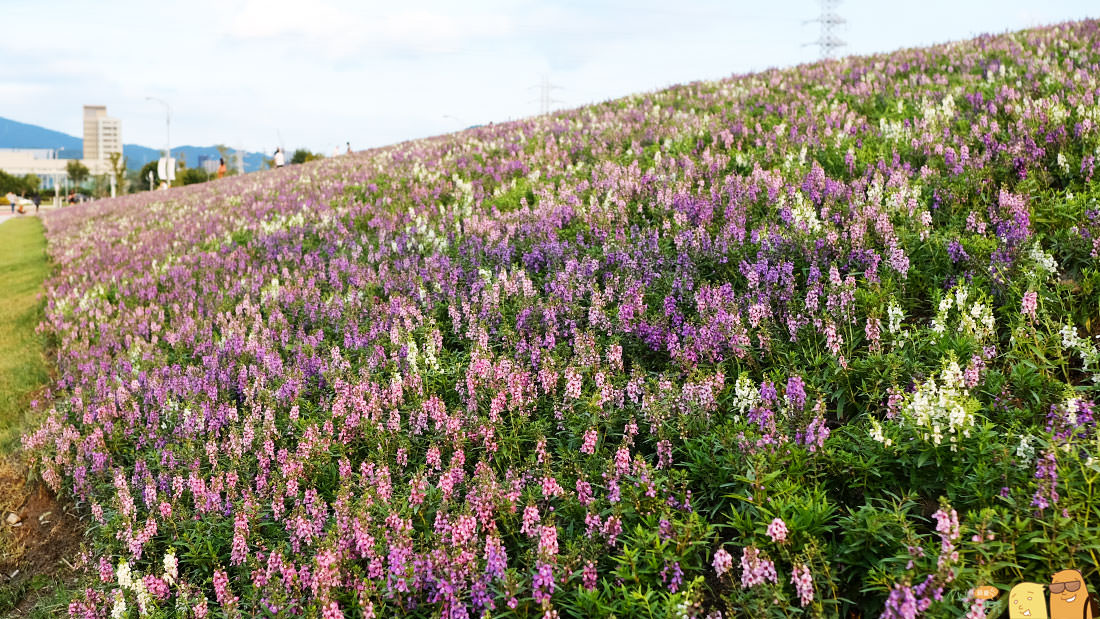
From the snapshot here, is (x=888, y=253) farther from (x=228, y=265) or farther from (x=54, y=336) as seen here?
(x=54, y=336)

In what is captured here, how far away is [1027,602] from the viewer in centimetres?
343

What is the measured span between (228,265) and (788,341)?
36.3 ft

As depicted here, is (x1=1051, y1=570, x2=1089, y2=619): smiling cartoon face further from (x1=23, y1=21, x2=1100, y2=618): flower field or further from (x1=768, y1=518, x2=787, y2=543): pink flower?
(x1=768, y1=518, x2=787, y2=543): pink flower

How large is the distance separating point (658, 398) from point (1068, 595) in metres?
2.86

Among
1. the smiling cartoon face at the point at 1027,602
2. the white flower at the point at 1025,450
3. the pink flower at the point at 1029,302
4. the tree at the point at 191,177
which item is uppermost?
the tree at the point at 191,177

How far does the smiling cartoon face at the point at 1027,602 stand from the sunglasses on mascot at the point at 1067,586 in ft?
0.25

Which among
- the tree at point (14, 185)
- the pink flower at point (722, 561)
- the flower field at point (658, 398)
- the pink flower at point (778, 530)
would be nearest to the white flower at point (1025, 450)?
the flower field at point (658, 398)

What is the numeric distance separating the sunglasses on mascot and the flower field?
139mm

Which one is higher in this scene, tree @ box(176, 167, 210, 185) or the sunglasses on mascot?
tree @ box(176, 167, 210, 185)

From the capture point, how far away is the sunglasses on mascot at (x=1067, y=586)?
341 cm

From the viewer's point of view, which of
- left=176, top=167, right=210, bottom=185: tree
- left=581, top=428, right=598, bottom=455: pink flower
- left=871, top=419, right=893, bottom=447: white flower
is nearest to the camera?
left=871, top=419, right=893, bottom=447: white flower

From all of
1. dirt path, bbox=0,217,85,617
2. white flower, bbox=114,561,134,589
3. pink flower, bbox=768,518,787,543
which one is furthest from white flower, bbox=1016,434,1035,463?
dirt path, bbox=0,217,85,617

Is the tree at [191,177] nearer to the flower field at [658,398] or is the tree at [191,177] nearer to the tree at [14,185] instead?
the tree at [14,185]

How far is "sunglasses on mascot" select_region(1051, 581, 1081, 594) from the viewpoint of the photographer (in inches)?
134
